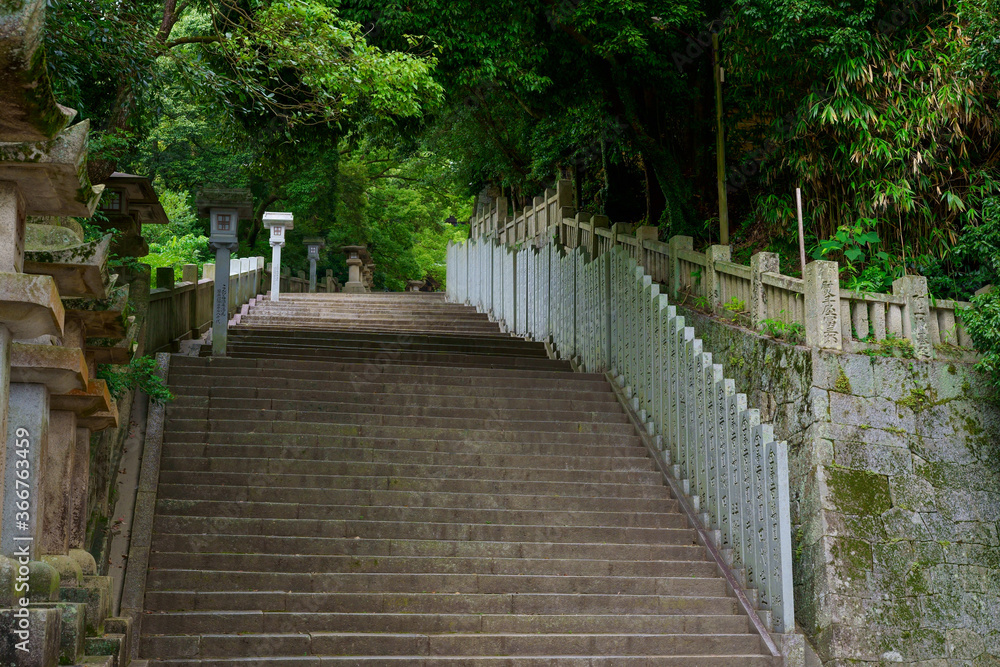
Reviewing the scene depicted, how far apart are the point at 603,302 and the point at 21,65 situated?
9.55 meters

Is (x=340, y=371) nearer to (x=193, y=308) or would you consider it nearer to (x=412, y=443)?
(x=412, y=443)

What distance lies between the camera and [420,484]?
8.93 meters

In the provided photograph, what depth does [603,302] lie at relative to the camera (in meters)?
12.1

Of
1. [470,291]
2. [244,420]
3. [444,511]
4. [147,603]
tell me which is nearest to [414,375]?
[244,420]

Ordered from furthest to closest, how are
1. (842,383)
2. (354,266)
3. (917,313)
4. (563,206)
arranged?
(354,266) → (563,206) → (917,313) → (842,383)

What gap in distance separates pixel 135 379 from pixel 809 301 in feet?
19.5

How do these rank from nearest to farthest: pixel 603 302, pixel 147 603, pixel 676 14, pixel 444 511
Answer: pixel 147 603 → pixel 444 511 → pixel 676 14 → pixel 603 302

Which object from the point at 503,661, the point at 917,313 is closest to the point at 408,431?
the point at 503,661

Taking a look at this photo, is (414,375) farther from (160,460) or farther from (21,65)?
(21,65)

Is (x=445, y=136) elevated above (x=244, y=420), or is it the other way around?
(x=445, y=136)

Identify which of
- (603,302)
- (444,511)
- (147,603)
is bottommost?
(147,603)

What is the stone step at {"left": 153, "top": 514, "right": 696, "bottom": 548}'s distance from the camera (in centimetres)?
796

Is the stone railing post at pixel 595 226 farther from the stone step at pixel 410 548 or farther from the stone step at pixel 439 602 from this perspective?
the stone step at pixel 439 602

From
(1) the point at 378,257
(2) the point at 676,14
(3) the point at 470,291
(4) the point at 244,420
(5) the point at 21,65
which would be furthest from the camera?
(1) the point at 378,257
